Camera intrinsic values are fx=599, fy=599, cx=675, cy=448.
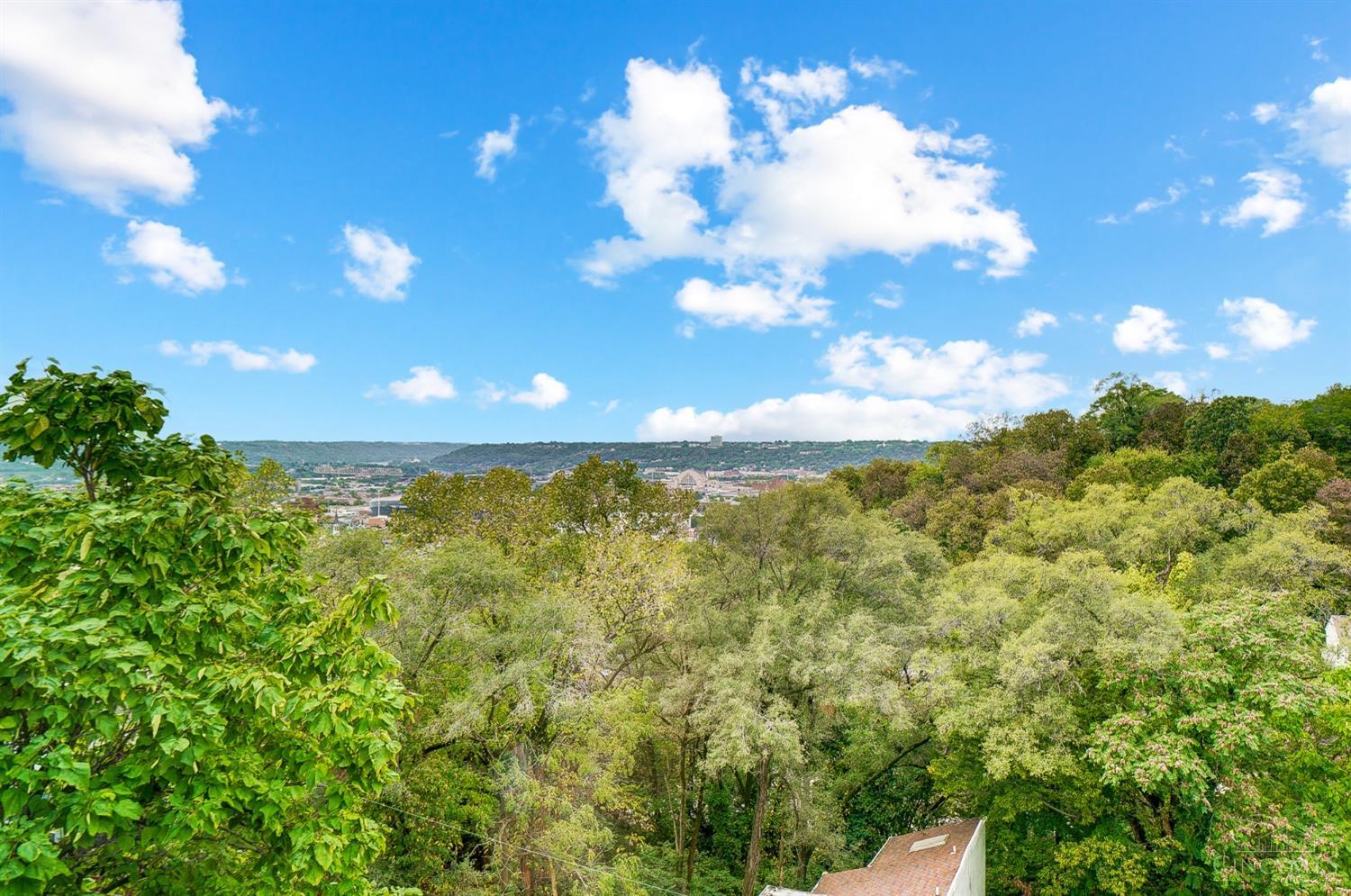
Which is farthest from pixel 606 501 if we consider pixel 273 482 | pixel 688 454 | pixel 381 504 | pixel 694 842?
pixel 688 454

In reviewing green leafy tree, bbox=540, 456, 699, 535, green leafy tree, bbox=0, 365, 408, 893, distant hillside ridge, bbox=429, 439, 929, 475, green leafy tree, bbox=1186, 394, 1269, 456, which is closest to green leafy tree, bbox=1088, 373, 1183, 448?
green leafy tree, bbox=1186, 394, 1269, 456

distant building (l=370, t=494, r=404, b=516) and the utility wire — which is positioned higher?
distant building (l=370, t=494, r=404, b=516)

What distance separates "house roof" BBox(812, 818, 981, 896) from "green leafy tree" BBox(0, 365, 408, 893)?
12.5m

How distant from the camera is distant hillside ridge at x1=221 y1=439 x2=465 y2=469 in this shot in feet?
112

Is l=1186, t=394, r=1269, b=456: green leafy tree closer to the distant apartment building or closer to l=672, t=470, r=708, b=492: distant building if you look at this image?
l=672, t=470, r=708, b=492: distant building

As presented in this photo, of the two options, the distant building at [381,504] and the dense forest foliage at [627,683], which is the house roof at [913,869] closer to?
the dense forest foliage at [627,683]

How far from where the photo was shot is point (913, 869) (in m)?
13.5

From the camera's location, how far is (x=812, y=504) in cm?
1939

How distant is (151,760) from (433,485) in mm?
20243

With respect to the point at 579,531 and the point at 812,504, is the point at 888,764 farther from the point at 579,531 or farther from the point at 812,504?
the point at 579,531

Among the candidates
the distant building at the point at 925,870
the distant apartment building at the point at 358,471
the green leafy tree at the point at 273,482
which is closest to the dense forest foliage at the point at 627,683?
the distant building at the point at 925,870

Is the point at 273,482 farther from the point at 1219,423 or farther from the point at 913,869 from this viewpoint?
the point at 1219,423

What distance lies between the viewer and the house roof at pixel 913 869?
12578 mm

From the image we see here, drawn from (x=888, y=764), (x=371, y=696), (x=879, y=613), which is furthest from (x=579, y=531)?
(x=371, y=696)
